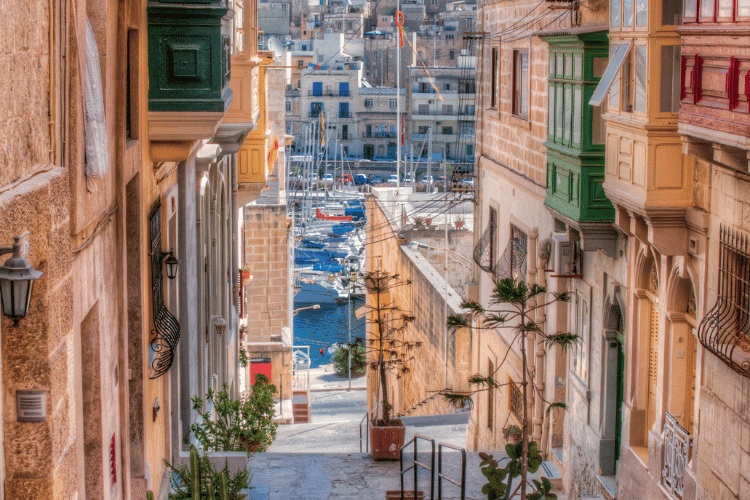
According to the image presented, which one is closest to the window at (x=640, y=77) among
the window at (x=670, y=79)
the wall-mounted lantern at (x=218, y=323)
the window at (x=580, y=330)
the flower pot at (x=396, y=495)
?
the window at (x=670, y=79)

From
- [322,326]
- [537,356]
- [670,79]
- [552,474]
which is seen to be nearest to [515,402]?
[537,356]

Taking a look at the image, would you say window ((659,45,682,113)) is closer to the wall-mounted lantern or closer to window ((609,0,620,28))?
window ((609,0,620,28))

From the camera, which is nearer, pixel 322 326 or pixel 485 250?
pixel 485 250

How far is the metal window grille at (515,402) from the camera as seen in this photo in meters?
16.8

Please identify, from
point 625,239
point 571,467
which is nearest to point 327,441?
point 571,467

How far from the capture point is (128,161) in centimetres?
804

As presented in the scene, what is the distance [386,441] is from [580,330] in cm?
298

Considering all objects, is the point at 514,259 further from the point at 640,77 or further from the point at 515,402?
the point at 640,77

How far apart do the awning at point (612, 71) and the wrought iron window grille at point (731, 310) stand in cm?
230

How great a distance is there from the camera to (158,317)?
31.2 ft

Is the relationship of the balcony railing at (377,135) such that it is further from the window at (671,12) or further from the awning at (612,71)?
the window at (671,12)

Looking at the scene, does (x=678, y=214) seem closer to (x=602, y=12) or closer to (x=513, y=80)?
(x=602, y=12)

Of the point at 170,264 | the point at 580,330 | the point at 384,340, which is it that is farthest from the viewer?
the point at 384,340

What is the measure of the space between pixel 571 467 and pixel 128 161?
26.7 ft
